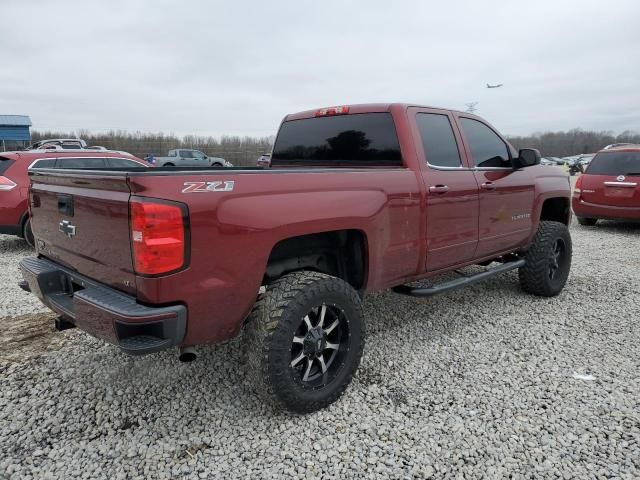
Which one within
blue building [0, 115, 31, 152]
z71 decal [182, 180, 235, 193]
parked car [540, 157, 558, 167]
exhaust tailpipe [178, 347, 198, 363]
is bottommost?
exhaust tailpipe [178, 347, 198, 363]

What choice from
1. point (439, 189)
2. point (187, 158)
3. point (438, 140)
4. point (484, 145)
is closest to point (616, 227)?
point (484, 145)

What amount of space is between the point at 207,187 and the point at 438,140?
7.27ft

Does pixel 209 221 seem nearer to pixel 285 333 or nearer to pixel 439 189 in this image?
pixel 285 333

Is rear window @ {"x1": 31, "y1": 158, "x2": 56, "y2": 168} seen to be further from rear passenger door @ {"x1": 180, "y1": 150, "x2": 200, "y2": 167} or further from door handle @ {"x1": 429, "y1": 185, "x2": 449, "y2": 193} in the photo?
rear passenger door @ {"x1": 180, "y1": 150, "x2": 200, "y2": 167}

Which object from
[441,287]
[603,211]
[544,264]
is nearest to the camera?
[441,287]

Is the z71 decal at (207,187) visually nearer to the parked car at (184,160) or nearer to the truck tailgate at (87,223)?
the truck tailgate at (87,223)

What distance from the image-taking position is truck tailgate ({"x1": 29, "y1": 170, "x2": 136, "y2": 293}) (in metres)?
2.22

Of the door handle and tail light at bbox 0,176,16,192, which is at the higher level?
the door handle

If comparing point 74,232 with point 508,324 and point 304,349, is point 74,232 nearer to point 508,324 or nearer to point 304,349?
point 304,349

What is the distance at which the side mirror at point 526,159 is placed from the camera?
4.30m

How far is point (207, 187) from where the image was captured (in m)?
2.24

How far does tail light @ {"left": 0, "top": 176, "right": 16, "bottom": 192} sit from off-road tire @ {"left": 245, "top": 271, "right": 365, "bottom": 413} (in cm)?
615

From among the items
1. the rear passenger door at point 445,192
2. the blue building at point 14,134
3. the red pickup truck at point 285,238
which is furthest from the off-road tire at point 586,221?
the blue building at point 14,134

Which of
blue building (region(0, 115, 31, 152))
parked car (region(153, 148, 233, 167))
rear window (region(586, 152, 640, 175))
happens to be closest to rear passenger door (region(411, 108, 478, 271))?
rear window (region(586, 152, 640, 175))
